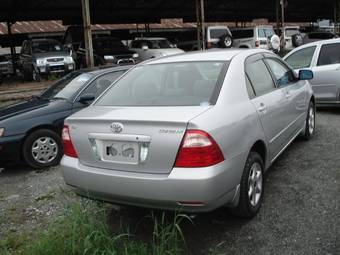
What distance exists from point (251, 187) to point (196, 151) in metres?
0.92

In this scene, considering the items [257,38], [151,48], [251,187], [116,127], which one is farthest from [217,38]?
[116,127]

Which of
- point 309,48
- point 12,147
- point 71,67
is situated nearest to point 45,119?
point 12,147

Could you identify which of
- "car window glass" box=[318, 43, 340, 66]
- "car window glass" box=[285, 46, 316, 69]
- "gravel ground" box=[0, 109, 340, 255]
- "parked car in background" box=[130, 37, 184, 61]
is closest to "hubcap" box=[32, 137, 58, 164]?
"gravel ground" box=[0, 109, 340, 255]

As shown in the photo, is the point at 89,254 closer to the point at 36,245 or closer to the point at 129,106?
the point at 36,245

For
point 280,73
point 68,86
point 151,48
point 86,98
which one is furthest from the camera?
point 151,48

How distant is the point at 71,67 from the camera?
58.1 feet

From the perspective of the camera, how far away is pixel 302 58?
29.4 ft

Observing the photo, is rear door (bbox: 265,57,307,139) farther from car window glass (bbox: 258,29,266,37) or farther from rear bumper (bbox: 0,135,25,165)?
car window glass (bbox: 258,29,266,37)

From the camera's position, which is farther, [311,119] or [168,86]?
[311,119]

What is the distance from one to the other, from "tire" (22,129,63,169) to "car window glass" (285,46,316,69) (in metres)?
5.25

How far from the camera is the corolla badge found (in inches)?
136

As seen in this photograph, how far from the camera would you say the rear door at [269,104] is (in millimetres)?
4215

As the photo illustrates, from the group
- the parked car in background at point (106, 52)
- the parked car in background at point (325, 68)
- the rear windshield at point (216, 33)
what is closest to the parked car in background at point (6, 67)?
the parked car in background at point (106, 52)

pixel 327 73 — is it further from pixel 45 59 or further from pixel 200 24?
pixel 200 24
